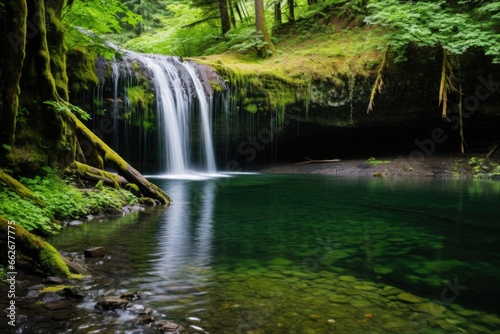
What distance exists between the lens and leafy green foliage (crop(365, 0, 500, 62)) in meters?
16.1

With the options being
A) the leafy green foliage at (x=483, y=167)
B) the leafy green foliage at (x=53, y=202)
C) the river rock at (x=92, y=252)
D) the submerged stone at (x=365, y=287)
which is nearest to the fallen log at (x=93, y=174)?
the leafy green foliage at (x=53, y=202)

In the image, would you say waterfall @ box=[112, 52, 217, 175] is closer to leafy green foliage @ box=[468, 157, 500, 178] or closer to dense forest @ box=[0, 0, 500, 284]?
dense forest @ box=[0, 0, 500, 284]

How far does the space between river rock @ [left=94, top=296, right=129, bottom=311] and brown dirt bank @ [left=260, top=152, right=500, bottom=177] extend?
17.1 m

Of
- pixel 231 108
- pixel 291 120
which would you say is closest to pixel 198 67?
pixel 231 108

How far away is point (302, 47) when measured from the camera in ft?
69.3

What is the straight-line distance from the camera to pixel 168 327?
3066 mm

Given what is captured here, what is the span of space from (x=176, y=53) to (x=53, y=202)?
69.0ft

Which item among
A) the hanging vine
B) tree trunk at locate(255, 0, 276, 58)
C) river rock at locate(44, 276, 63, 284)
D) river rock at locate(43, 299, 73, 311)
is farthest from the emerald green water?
tree trunk at locate(255, 0, 276, 58)

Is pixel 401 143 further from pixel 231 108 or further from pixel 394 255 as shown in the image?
pixel 394 255

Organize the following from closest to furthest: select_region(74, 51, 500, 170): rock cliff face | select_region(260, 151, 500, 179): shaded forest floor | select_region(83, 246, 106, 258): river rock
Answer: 1. select_region(83, 246, 106, 258): river rock
2. select_region(74, 51, 500, 170): rock cliff face
3. select_region(260, 151, 500, 179): shaded forest floor

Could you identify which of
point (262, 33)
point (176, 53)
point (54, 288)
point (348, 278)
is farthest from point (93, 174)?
point (176, 53)

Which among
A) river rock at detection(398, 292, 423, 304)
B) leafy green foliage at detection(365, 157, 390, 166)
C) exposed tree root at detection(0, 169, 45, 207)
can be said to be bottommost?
river rock at detection(398, 292, 423, 304)

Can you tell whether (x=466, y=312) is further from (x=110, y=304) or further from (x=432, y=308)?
(x=110, y=304)

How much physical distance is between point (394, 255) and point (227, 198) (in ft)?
19.7
